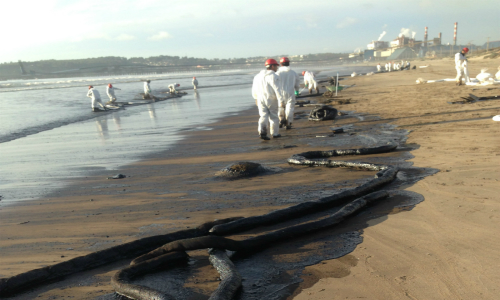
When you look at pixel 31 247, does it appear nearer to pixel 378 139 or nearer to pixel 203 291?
pixel 203 291

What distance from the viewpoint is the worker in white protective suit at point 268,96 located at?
10219 mm

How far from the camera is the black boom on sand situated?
3.12 metres

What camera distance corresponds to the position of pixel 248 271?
11.2 feet

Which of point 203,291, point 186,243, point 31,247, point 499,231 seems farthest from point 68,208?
point 499,231

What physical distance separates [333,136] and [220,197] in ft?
16.5

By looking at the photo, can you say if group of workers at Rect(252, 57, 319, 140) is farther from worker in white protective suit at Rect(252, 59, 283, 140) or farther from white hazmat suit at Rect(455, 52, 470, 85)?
white hazmat suit at Rect(455, 52, 470, 85)

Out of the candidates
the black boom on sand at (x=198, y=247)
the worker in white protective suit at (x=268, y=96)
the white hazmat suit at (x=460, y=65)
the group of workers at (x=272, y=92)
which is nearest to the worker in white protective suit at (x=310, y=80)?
the white hazmat suit at (x=460, y=65)

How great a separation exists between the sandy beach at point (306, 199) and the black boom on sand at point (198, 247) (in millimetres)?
104

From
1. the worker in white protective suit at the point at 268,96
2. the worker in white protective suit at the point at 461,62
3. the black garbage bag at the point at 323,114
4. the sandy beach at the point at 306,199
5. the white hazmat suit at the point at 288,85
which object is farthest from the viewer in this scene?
the worker in white protective suit at the point at 461,62

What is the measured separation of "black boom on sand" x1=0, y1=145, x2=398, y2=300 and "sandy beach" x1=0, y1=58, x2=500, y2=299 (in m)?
Answer: 0.10

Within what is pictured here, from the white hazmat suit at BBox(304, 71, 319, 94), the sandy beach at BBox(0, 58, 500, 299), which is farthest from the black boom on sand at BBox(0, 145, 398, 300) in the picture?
A: the white hazmat suit at BBox(304, 71, 319, 94)

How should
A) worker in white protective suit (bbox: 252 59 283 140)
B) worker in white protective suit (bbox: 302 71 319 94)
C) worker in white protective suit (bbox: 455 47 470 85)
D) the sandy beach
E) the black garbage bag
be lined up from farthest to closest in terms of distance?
worker in white protective suit (bbox: 302 71 319 94)
worker in white protective suit (bbox: 455 47 470 85)
the black garbage bag
worker in white protective suit (bbox: 252 59 283 140)
the sandy beach

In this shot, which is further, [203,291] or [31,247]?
[31,247]

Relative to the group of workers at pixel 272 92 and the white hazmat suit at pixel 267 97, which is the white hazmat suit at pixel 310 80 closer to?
the group of workers at pixel 272 92
